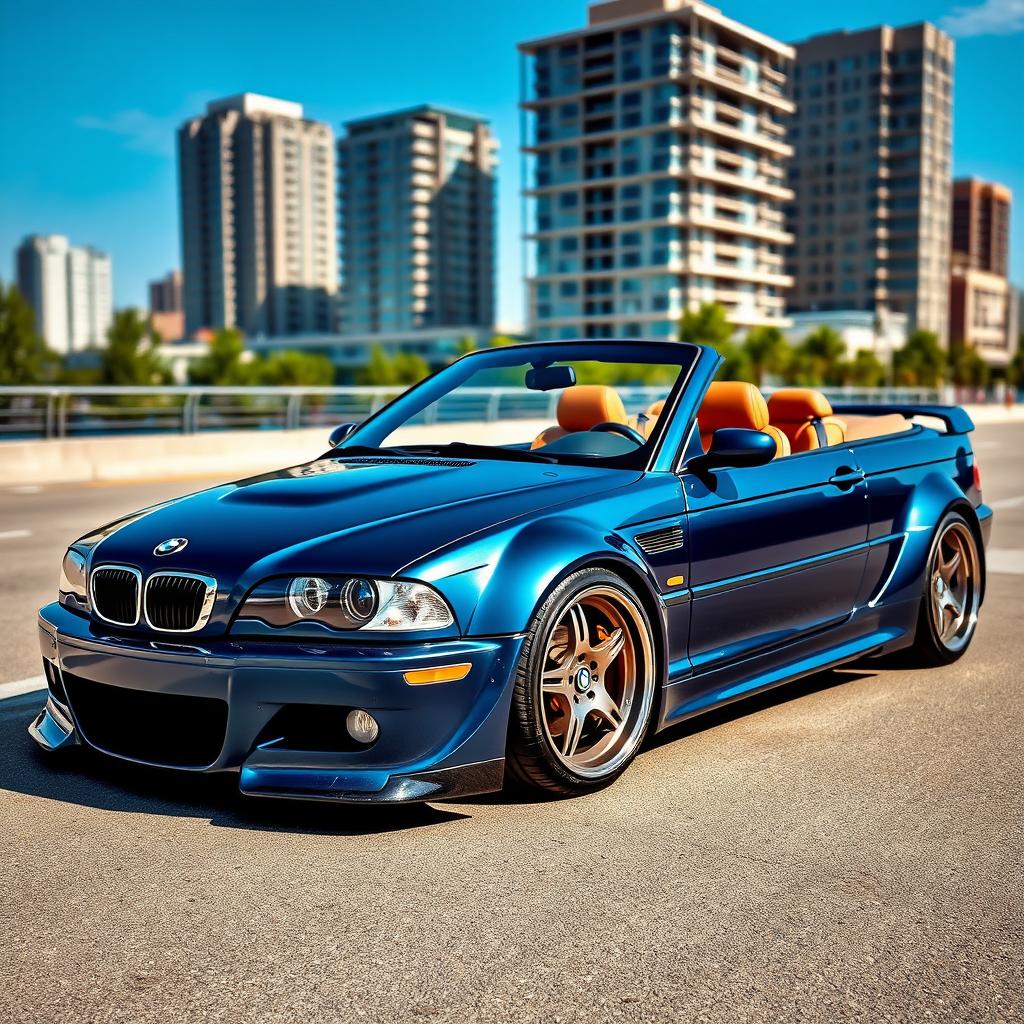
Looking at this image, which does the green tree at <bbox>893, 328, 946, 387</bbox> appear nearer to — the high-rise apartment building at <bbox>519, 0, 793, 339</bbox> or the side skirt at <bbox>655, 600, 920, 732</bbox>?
the high-rise apartment building at <bbox>519, 0, 793, 339</bbox>

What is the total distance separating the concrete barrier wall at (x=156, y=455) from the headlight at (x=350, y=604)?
12.7 meters

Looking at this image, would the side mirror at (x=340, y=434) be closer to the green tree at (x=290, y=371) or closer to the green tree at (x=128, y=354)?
the green tree at (x=128, y=354)

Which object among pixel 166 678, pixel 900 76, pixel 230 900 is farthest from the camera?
pixel 900 76

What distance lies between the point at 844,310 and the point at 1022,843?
161m

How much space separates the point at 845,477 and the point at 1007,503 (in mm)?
10097

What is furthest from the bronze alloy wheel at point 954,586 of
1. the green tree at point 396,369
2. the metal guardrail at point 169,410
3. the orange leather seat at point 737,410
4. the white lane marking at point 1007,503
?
the green tree at point 396,369

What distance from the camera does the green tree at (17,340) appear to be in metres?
88.9

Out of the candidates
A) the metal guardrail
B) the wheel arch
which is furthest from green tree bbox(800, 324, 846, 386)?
the wheel arch

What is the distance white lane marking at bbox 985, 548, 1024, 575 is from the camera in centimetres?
928

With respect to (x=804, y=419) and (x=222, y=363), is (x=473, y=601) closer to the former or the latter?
(x=804, y=419)

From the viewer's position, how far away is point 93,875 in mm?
3404

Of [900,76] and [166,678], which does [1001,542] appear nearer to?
[166,678]

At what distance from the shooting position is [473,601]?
3703mm

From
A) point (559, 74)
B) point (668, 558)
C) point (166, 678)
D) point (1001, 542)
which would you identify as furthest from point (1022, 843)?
point (559, 74)
